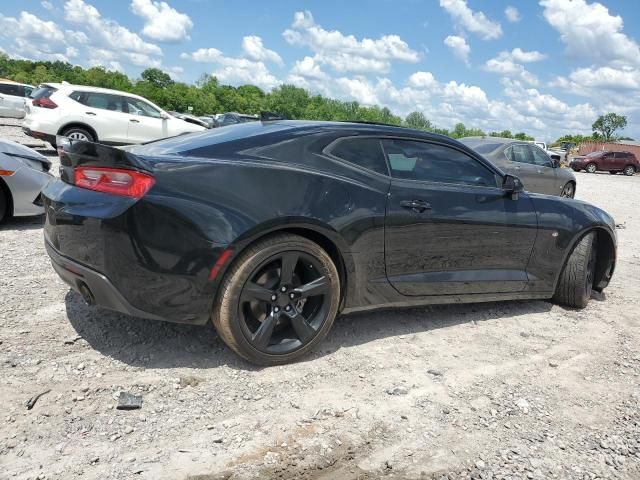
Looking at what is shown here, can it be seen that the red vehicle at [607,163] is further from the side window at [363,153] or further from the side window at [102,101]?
the side window at [363,153]

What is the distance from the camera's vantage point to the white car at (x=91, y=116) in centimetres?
1134

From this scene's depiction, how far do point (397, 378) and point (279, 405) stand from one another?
30.8 inches

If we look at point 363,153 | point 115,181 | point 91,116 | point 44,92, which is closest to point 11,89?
point 44,92

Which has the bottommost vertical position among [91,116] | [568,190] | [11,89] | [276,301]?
[276,301]

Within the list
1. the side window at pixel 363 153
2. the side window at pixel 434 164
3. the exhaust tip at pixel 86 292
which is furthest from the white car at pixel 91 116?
Answer: the exhaust tip at pixel 86 292

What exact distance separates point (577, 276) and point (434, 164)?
5.95 ft

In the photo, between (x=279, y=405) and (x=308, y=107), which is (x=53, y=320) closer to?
(x=279, y=405)

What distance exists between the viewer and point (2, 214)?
554 cm

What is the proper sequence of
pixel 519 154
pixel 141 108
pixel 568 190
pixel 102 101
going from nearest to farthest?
pixel 519 154 → pixel 568 190 → pixel 102 101 → pixel 141 108

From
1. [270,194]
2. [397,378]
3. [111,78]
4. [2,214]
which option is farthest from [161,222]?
[111,78]

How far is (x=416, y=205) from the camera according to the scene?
3383 millimetres

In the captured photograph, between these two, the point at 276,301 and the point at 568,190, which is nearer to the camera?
the point at 276,301

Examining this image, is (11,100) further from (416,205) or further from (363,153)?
(416,205)

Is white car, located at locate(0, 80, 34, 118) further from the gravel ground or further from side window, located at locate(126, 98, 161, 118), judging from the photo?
the gravel ground
